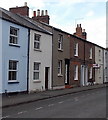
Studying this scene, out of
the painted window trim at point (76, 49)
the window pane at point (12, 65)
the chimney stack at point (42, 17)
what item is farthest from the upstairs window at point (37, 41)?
the painted window trim at point (76, 49)

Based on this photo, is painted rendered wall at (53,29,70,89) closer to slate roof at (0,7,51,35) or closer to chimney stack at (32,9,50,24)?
slate roof at (0,7,51,35)

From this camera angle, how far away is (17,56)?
825 inches

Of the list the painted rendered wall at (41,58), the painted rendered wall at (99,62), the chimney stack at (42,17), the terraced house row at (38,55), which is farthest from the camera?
the painted rendered wall at (99,62)

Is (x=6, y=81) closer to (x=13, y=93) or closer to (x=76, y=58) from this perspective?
(x=13, y=93)

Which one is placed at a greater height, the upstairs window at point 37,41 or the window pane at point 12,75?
the upstairs window at point 37,41

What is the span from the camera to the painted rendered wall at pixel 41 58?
75.0 feet

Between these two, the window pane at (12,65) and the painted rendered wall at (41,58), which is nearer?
the window pane at (12,65)

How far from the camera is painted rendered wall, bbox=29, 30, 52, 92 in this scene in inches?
900

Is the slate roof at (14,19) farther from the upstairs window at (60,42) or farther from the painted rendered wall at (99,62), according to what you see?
the painted rendered wall at (99,62)

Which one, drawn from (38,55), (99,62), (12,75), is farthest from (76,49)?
(12,75)

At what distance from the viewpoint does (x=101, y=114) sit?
37.7 ft

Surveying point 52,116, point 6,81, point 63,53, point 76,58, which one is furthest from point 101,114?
point 76,58

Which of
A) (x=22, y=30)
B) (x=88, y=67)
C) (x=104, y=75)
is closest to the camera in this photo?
(x=22, y=30)

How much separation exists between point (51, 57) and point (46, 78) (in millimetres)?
2089
